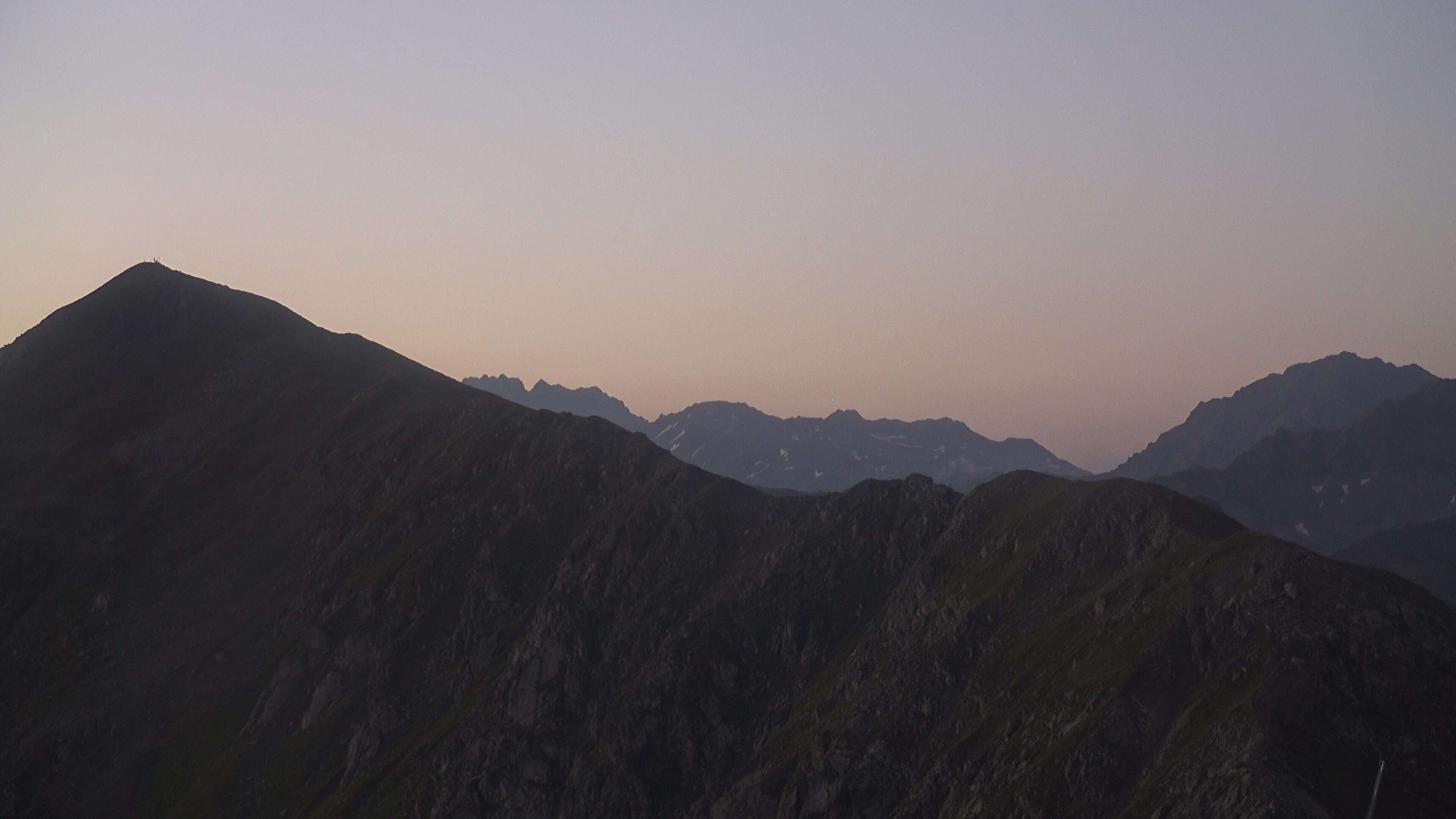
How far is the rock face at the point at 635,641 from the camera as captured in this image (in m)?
83.8

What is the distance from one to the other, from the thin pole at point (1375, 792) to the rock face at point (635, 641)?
0.70m

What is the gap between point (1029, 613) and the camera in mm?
108000

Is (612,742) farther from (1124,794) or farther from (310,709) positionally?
(1124,794)

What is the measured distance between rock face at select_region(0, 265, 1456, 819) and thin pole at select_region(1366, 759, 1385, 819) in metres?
0.70

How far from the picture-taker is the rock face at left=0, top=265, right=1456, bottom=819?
8381cm

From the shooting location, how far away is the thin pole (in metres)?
70.2

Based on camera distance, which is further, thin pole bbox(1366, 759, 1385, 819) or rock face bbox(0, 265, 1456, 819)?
rock face bbox(0, 265, 1456, 819)

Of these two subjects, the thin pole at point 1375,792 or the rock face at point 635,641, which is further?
the rock face at point 635,641

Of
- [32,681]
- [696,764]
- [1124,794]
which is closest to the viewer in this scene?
[1124,794]

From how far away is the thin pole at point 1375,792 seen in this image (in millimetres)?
70250

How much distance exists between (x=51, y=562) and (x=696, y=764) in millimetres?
106898

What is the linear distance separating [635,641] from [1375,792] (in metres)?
78.4

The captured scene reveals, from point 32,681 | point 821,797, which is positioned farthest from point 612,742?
point 32,681

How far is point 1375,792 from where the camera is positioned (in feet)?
233
